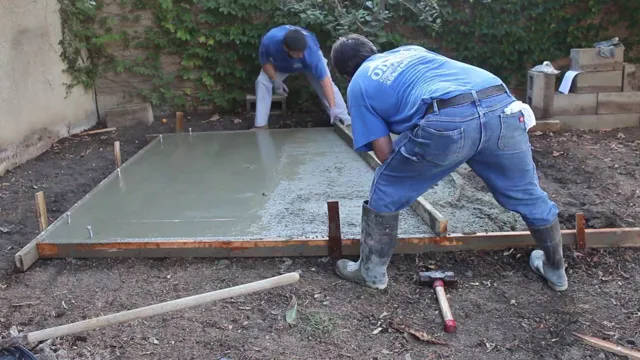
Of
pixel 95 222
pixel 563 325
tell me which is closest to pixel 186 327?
pixel 95 222

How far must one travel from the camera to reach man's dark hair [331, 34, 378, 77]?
9.07ft

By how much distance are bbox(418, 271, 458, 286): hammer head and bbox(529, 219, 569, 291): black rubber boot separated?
1.44ft

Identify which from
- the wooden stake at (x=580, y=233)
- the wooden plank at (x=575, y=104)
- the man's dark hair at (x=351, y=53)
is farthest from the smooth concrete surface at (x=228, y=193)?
the wooden plank at (x=575, y=104)

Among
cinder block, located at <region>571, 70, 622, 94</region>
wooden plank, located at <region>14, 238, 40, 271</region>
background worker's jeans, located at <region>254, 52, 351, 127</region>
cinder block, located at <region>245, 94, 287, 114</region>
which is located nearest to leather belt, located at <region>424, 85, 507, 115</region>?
wooden plank, located at <region>14, 238, 40, 271</region>

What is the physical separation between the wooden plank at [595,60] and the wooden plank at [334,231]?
159 inches

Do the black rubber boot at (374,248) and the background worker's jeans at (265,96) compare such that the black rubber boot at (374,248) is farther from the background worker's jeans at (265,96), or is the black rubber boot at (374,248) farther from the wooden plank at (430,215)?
the background worker's jeans at (265,96)

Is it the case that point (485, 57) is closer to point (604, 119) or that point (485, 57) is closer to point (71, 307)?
point (604, 119)

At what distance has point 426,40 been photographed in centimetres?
695

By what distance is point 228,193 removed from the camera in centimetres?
429

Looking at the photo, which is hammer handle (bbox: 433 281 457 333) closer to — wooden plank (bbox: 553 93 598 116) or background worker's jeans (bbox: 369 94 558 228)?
background worker's jeans (bbox: 369 94 558 228)

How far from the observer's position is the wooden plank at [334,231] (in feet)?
10.6

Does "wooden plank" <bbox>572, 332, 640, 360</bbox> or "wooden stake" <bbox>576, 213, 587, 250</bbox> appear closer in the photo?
"wooden plank" <bbox>572, 332, 640, 360</bbox>

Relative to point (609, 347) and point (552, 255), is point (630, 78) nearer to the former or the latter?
point (552, 255)

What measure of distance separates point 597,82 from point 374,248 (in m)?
4.35
